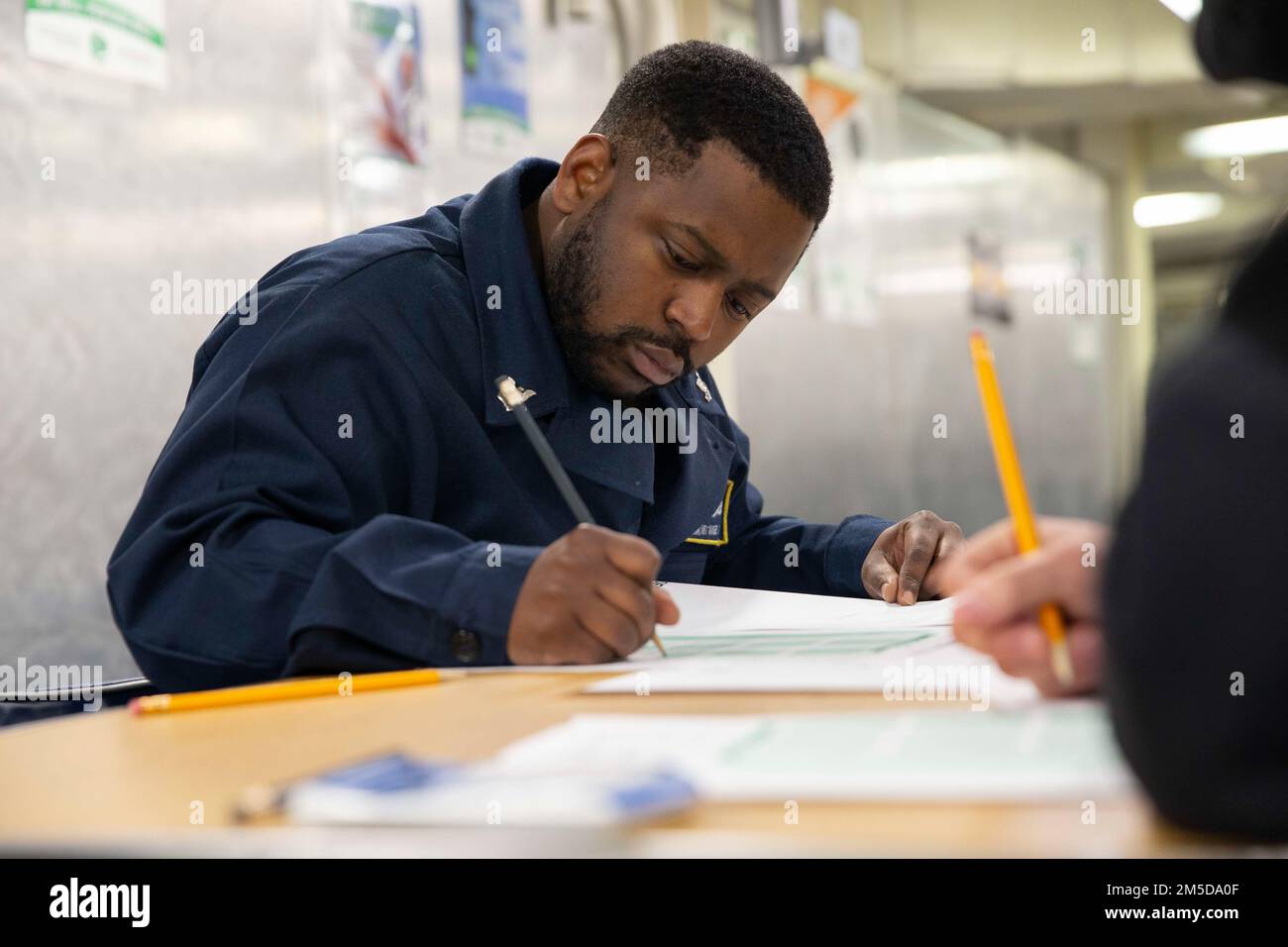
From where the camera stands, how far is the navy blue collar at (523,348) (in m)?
1.34

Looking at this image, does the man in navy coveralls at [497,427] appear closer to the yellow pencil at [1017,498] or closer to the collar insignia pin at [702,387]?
the collar insignia pin at [702,387]

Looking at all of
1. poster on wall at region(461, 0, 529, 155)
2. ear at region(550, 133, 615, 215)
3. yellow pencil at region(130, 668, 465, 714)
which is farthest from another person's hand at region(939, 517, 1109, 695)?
poster on wall at region(461, 0, 529, 155)

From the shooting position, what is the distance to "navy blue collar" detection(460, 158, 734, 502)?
134 centimetres

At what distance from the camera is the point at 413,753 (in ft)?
2.12

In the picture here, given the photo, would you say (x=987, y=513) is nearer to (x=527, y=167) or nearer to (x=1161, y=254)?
(x=527, y=167)

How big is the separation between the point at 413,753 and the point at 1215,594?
371 mm

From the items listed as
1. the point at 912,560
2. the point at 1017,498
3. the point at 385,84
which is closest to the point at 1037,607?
the point at 1017,498

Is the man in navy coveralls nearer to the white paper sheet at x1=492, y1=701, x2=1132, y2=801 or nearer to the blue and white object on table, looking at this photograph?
the white paper sheet at x1=492, y1=701, x2=1132, y2=801

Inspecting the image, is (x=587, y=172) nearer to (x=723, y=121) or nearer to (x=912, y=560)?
(x=723, y=121)

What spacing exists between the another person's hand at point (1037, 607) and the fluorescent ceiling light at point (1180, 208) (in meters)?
7.52

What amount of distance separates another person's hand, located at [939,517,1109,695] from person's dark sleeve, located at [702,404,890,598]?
3.29 feet

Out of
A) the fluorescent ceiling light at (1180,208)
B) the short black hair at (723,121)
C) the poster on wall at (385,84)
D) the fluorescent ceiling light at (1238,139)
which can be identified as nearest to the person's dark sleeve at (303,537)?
the short black hair at (723,121)

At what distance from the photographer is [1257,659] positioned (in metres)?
0.42
